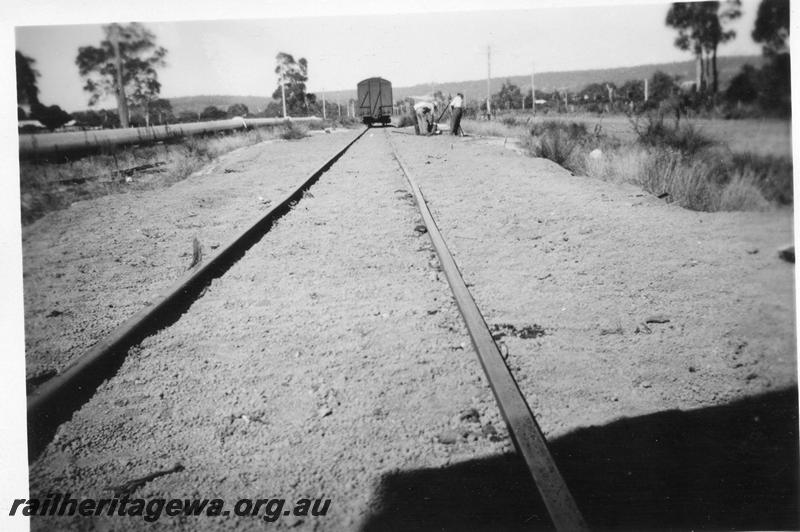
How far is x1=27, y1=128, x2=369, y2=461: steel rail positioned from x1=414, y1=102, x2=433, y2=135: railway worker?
1750 cm

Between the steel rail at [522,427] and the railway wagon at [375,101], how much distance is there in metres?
32.5

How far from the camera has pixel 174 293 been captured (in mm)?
2998

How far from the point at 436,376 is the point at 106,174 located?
874cm


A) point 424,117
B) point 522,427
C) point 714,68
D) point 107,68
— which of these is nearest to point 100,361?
point 522,427

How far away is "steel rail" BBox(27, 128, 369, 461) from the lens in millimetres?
2021

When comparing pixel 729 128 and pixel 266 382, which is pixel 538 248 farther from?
pixel 266 382

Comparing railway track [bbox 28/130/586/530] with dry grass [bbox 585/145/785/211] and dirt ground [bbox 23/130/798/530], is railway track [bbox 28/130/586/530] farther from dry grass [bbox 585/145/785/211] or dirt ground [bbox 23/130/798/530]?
dry grass [bbox 585/145/785/211]

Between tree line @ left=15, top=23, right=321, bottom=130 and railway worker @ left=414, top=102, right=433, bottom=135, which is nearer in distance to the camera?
tree line @ left=15, top=23, right=321, bottom=130

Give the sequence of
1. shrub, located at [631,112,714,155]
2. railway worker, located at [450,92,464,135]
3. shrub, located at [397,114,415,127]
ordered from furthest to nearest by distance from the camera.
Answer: shrub, located at [397,114,415,127] < railway worker, located at [450,92,464,135] < shrub, located at [631,112,714,155]

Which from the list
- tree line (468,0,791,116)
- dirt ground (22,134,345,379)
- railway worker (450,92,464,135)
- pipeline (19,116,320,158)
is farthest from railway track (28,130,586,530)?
railway worker (450,92,464,135)

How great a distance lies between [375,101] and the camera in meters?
33.7

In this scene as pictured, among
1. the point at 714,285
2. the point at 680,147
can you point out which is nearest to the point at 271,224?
the point at 714,285

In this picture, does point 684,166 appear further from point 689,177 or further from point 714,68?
point 714,68

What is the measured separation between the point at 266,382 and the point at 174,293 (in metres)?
1.15
